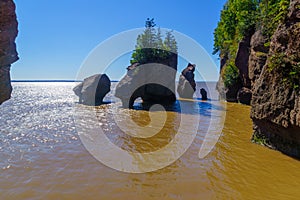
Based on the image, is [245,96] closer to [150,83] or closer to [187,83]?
[150,83]

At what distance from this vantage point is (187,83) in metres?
31.6

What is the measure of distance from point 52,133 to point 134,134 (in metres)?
4.14

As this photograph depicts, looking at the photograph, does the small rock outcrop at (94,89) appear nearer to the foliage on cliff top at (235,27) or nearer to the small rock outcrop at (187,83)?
the small rock outcrop at (187,83)

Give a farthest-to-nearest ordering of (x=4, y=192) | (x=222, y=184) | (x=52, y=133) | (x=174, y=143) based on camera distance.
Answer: (x=52, y=133) → (x=174, y=143) → (x=222, y=184) → (x=4, y=192)

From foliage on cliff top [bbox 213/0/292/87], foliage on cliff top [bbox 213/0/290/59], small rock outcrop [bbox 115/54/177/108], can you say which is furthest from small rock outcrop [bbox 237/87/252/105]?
small rock outcrop [bbox 115/54/177/108]

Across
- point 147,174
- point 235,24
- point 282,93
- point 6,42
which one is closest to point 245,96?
point 235,24

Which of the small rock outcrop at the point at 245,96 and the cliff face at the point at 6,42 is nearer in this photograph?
the cliff face at the point at 6,42

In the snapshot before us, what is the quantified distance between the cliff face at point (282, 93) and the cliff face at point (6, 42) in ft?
26.7

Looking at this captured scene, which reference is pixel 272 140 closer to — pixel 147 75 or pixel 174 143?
pixel 174 143

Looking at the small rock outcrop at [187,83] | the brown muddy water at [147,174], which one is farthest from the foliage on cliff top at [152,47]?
the brown muddy water at [147,174]

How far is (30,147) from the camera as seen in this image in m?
7.52

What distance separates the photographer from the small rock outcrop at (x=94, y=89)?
22047 millimetres

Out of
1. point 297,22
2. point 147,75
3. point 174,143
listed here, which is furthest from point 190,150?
point 147,75

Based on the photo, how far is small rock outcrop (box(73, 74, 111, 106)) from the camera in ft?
72.3
